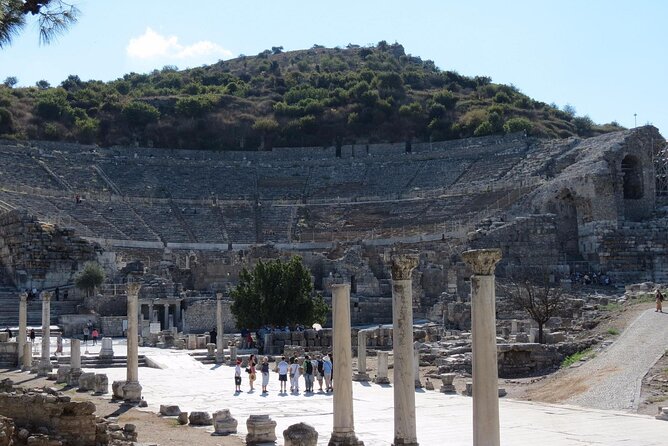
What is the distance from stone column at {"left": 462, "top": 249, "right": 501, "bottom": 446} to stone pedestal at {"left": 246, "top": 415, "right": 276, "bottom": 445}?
19.5ft

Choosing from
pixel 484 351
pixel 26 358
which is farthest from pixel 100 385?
pixel 484 351

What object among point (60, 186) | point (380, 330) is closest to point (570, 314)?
point (380, 330)

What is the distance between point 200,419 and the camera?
18438mm

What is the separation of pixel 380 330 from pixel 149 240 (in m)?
23.5

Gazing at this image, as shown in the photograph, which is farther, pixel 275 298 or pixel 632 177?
pixel 632 177

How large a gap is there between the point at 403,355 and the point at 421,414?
602 centimetres

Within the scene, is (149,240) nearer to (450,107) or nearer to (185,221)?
(185,221)

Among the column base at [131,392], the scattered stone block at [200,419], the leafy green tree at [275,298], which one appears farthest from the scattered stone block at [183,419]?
the leafy green tree at [275,298]

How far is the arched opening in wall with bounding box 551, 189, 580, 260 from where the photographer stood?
164ft

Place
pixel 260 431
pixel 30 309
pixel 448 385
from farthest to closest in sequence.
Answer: pixel 30 309 → pixel 448 385 → pixel 260 431

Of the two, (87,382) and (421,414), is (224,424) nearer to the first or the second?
(421,414)

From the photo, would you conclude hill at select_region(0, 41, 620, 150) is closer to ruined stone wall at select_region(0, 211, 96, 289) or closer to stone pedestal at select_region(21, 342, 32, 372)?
ruined stone wall at select_region(0, 211, 96, 289)

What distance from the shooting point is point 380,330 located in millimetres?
36844

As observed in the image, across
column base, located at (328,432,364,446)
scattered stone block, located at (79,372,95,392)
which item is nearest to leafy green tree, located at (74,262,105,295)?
scattered stone block, located at (79,372,95,392)
